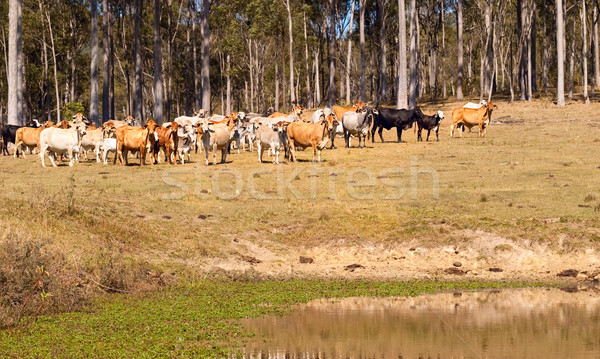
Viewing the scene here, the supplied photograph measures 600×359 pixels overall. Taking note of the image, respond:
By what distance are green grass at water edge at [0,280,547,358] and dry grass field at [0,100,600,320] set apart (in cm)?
102

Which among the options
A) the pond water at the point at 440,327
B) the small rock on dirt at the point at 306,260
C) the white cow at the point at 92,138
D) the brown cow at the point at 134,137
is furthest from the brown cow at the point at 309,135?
the pond water at the point at 440,327

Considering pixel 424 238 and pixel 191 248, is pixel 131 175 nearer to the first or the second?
pixel 191 248

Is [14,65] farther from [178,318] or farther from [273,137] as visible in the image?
[178,318]

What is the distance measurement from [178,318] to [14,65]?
35.9 m

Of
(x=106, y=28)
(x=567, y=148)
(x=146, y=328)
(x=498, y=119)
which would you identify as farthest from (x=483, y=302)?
(x=106, y=28)

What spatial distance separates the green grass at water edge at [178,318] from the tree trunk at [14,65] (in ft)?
103

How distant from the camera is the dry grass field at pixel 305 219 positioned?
1697cm

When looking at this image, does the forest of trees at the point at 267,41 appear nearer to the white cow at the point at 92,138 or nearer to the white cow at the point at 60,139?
the white cow at the point at 92,138

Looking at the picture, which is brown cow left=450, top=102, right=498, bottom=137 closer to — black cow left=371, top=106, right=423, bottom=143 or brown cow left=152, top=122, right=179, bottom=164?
black cow left=371, top=106, right=423, bottom=143

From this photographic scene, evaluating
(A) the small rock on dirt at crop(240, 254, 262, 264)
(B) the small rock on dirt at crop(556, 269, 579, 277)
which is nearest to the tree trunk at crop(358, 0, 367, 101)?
(A) the small rock on dirt at crop(240, 254, 262, 264)

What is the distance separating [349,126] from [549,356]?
25.4 metres

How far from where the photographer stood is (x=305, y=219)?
70.7ft

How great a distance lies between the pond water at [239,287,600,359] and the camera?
36.9 ft

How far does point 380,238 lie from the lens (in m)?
19.9
